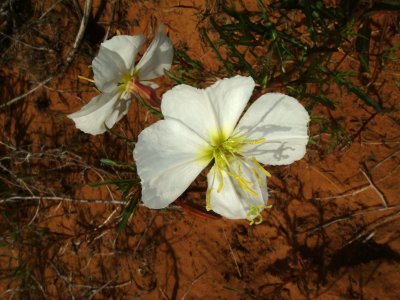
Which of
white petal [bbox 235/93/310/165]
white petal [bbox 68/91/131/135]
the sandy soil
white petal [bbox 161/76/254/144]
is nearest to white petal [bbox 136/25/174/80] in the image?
white petal [bbox 68/91/131/135]

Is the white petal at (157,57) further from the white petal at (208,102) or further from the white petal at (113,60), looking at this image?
the white petal at (208,102)

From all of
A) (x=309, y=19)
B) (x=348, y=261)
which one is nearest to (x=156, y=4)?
(x=309, y=19)

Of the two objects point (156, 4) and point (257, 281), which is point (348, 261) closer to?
point (257, 281)

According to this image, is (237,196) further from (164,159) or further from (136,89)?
(136,89)

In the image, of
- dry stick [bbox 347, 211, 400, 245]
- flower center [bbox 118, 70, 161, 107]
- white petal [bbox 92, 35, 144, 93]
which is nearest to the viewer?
white petal [bbox 92, 35, 144, 93]

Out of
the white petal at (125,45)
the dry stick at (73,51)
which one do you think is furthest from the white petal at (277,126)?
the dry stick at (73,51)

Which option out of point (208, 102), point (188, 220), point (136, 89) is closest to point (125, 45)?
→ point (136, 89)

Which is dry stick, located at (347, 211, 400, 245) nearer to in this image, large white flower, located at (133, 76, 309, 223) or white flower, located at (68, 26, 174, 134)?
large white flower, located at (133, 76, 309, 223)
